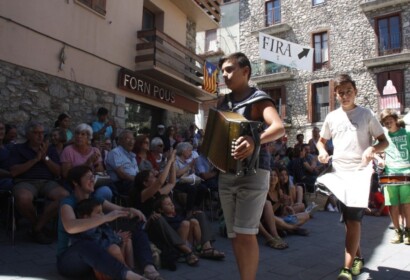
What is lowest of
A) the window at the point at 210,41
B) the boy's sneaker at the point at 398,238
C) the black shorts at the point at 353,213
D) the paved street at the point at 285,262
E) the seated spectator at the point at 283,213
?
the paved street at the point at 285,262

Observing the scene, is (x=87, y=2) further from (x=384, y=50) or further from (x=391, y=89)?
(x=384, y=50)

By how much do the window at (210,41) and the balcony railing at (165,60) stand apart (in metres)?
13.4

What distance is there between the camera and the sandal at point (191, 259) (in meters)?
3.77

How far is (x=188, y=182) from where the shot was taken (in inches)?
236

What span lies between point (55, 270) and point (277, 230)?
3.18 m

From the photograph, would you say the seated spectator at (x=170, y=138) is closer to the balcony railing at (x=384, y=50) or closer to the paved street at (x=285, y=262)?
the paved street at (x=285, y=262)

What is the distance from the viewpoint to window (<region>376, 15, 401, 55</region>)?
1917 centimetres

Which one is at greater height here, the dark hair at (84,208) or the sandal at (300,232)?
the dark hair at (84,208)

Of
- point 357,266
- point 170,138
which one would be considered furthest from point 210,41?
point 357,266

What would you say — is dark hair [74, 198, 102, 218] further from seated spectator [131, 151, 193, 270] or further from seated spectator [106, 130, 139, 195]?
seated spectator [106, 130, 139, 195]

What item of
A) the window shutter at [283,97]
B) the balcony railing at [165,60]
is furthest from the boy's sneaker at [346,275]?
the window shutter at [283,97]

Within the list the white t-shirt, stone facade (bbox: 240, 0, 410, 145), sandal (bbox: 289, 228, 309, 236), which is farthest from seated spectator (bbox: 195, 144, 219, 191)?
stone facade (bbox: 240, 0, 410, 145)

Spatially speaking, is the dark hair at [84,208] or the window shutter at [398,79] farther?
the window shutter at [398,79]

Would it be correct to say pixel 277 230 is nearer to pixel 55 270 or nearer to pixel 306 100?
pixel 55 270
